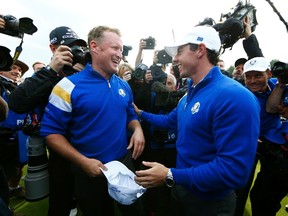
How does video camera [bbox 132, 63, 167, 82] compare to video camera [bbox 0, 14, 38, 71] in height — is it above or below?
below

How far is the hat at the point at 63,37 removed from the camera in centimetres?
230

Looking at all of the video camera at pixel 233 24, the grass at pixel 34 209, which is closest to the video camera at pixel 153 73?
the video camera at pixel 233 24

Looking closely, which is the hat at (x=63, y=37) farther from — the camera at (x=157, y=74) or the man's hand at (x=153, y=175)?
the man's hand at (x=153, y=175)

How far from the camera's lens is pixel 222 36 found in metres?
2.21

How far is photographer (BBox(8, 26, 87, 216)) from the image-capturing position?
192 cm

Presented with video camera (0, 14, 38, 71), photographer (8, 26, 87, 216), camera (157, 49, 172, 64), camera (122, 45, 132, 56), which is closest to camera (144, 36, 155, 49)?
camera (157, 49, 172, 64)

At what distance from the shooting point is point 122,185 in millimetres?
1704

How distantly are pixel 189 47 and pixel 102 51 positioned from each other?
2.79 feet

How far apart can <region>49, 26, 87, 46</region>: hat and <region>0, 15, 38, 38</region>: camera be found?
0.39m

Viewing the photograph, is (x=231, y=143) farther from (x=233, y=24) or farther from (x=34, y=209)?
(x=34, y=209)

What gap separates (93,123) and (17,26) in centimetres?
103

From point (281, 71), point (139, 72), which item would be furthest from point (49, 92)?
point (281, 71)

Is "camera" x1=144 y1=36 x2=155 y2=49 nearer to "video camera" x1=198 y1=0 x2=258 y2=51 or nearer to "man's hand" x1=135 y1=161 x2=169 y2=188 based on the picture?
"video camera" x1=198 y1=0 x2=258 y2=51

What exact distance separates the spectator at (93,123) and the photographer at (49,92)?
0.35 ft
